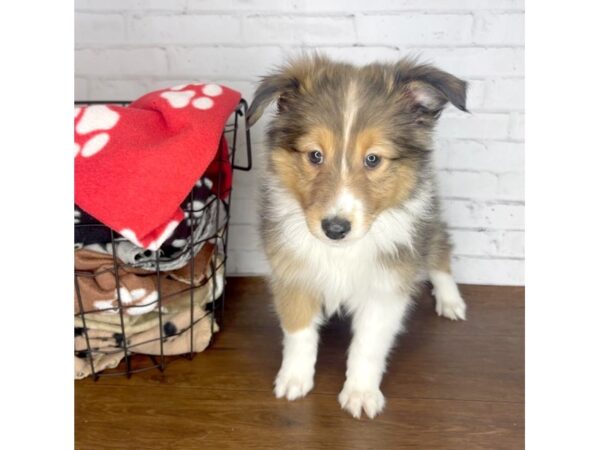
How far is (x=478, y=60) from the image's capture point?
2.62 metres

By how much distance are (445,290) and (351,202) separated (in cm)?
117

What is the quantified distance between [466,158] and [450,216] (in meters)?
0.31

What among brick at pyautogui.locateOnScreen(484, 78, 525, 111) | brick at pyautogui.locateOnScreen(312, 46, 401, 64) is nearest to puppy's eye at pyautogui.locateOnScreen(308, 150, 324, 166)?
brick at pyautogui.locateOnScreen(312, 46, 401, 64)

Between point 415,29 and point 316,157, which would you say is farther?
point 415,29

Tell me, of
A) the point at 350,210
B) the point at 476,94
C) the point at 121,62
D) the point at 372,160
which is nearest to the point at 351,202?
the point at 350,210

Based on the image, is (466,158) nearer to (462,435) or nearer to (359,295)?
(359,295)

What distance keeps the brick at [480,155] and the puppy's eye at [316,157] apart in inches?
42.5

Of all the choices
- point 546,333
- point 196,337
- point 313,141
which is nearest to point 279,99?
point 313,141

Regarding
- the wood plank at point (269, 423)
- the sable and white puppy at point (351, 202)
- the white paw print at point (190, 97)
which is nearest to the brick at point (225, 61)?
the white paw print at point (190, 97)

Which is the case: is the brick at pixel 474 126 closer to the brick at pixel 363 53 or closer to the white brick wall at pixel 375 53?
the white brick wall at pixel 375 53

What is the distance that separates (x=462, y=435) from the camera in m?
1.88

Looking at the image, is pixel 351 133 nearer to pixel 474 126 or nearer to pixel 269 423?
pixel 269 423

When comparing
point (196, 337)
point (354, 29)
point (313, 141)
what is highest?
point (354, 29)

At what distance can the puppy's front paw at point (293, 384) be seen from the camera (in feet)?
6.79
